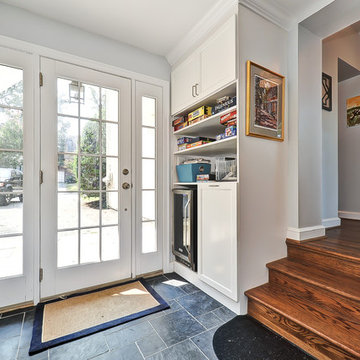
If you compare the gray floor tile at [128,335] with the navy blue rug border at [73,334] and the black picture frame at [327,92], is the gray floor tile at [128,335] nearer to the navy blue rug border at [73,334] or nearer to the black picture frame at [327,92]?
the navy blue rug border at [73,334]

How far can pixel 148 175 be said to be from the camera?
238 cm

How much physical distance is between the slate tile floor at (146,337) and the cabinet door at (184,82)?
6.13ft

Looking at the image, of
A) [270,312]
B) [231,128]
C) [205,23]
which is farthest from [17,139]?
[270,312]

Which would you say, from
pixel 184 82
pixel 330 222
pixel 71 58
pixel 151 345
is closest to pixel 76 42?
pixel 71 58

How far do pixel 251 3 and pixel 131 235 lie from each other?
229cm

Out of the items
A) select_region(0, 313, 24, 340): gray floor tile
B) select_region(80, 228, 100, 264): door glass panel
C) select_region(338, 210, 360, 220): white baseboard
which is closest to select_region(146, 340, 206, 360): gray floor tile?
select_region(0, 313, 24, 340): gray floor tile

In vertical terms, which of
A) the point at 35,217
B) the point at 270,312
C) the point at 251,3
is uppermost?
the point at 251,3

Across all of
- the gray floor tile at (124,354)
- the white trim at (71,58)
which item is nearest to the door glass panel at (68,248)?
the gray floor tile at (124,354)

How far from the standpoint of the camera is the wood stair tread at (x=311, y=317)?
1166mm

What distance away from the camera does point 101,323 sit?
5.13ft

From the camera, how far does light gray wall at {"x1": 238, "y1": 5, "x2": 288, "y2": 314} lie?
5.49 feet

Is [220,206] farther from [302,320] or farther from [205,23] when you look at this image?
[205,23]

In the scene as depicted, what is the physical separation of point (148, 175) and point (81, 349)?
5.03 ft

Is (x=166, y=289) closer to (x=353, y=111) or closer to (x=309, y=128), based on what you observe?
(x=309, y=128)
